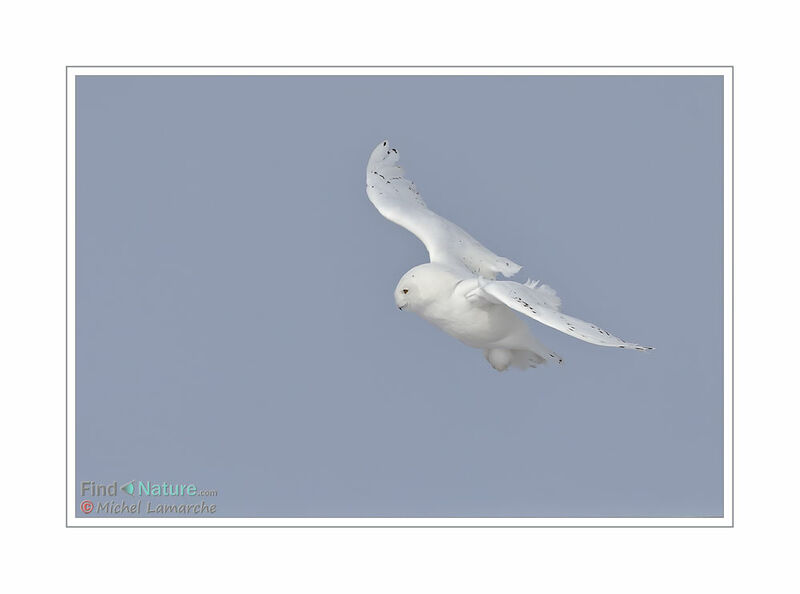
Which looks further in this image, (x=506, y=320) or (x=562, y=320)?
(x=506, y=320)

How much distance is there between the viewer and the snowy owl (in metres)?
7.42

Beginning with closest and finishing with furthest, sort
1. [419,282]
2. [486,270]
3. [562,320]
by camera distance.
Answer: [562,320]
[419,282]
[486,270]

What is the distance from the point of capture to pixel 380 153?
8.99 m

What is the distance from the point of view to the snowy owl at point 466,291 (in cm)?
742

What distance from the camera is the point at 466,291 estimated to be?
309 inches

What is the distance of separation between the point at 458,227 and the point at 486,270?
0.38 m

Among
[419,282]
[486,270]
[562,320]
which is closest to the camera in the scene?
[562,320]
